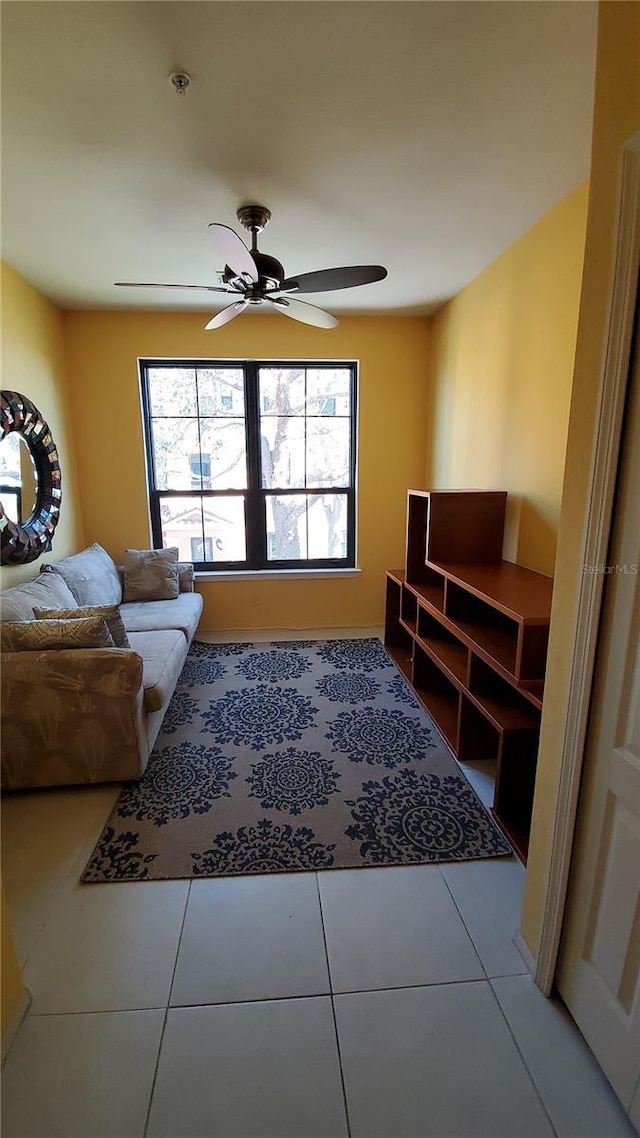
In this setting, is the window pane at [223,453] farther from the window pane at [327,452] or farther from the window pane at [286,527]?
the window pane at [327,452]

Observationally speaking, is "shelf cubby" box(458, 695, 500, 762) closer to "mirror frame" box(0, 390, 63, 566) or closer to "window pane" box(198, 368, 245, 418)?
"mirror frame" box(0, 390, 63, 566)

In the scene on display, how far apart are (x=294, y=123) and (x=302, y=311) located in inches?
33.4

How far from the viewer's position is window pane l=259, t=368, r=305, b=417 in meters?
4.07

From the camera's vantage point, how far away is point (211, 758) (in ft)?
8.07

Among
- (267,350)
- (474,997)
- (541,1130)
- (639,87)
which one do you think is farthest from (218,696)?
(639,87)

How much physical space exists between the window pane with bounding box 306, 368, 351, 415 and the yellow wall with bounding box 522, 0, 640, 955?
3.14 meters

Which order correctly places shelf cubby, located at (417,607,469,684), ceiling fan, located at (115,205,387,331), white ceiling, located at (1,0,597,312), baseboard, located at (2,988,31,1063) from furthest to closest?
1. shelf cubby, located at (417,607,469,684)
2. ceiling fan, located at (115,205,387,331)
3. white ceiling, located at (1,0,597,312)
4. baseboard, located at (2,988,31,1063)

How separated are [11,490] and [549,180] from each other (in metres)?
3.30

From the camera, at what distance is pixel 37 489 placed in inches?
129

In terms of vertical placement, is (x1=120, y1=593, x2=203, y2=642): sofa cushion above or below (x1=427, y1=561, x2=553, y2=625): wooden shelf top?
below

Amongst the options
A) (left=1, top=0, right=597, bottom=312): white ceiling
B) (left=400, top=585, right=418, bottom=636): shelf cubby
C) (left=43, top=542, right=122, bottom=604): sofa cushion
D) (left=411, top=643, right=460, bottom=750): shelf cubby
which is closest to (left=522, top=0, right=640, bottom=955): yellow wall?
(left=1, top=0, right=597, bottom=312): white ceiling

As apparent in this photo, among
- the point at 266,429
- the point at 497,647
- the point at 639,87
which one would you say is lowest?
the point at 497,647

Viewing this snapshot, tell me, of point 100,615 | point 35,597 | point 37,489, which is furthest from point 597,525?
point 37,489

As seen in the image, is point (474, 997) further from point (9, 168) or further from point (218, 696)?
point (9, 168)
